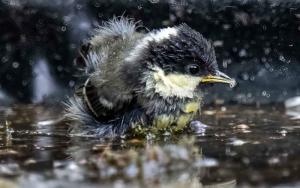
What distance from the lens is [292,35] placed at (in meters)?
5.07

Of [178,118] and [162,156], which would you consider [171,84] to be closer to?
[178,118]

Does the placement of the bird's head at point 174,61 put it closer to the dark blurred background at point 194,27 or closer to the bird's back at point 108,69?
the bird's back at point 108,69

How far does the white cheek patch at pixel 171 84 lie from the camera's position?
12.2ft

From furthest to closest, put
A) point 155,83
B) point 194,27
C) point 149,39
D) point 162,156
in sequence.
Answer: point 194,27 < point 149,39 < point 155,83 < point 162,156

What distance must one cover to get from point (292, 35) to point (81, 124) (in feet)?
6.20

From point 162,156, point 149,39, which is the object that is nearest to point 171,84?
point 149,39

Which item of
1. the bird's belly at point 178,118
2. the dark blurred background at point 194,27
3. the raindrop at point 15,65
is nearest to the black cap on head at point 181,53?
the bird's belly at point 178,118

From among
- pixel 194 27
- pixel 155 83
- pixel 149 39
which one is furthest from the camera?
pixel 194 27

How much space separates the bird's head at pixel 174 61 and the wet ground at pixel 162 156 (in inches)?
10.2

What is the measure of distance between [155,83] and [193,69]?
0.22m

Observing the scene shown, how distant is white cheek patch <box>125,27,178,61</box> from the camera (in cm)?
375

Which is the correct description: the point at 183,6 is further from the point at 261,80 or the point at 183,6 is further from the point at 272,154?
the point at 272,154

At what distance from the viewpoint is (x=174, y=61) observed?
12.2 ft

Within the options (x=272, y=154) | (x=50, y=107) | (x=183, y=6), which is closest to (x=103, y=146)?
(x=272, y=154)
